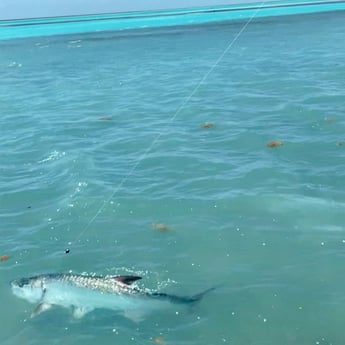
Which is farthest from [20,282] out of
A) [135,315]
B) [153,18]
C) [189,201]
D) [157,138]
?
[153,18]

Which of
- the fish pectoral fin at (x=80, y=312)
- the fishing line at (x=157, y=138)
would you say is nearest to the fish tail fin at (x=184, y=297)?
the fish pectoral fin at (x=80, y=312)

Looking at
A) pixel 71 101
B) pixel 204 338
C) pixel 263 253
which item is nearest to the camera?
pixel 204 338

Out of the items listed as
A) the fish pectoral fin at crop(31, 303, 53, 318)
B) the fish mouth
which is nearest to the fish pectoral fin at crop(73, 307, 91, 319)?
the fish pectoral fin at crop(31, 303, 53, 318)

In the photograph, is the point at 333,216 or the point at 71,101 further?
the point at 71,101

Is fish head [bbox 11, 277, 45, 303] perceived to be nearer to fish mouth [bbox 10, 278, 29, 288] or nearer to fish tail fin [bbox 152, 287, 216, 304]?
fish mouth [bbox 10, 278, 29, 288]

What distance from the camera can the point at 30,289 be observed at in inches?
242

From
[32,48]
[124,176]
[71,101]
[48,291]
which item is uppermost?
[48,291]

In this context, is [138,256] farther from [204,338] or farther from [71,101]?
[71,101]

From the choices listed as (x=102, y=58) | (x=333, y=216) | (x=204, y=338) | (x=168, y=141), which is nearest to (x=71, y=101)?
(x=168, y=141)

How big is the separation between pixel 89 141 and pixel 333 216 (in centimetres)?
527

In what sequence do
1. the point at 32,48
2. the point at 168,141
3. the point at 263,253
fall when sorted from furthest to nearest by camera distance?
the point at 32,48 < the point at 168,141 < the point at 263,253

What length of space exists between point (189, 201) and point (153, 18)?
3077 centimetres

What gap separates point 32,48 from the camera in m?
26.8

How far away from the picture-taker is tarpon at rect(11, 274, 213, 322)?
571 centimetres
